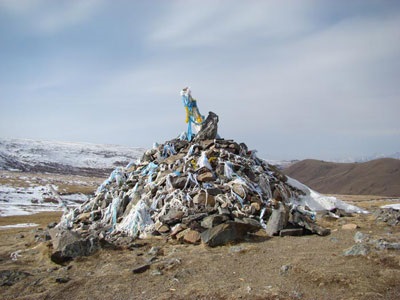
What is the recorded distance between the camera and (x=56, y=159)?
13412 cm

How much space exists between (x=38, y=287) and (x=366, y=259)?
567cm

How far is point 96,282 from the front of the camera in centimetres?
573

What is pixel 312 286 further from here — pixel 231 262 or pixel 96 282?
pixel 96 282

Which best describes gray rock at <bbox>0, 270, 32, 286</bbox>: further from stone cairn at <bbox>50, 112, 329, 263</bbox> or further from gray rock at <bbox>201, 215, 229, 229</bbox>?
gray rock at <bbox>201, 215, 229, 229</bbox>

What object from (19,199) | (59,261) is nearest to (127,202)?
(59,261)

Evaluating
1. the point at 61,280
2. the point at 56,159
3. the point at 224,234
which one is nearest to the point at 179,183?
the point at 224,234

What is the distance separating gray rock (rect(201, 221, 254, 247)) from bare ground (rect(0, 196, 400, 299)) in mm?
211

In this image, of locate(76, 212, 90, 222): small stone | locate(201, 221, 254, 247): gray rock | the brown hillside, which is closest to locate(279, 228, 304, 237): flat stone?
locate(201, 221, 254, 247): gray rock

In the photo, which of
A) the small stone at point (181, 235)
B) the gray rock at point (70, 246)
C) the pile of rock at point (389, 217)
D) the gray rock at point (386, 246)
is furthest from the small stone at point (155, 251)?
the pile of rock at point (389, 217)

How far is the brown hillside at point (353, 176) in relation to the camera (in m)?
41.4

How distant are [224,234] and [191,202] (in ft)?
7.84

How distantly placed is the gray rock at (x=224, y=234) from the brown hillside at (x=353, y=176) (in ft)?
121

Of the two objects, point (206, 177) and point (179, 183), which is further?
point (206, 177)

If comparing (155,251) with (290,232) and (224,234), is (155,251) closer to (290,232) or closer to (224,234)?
(224,234)
